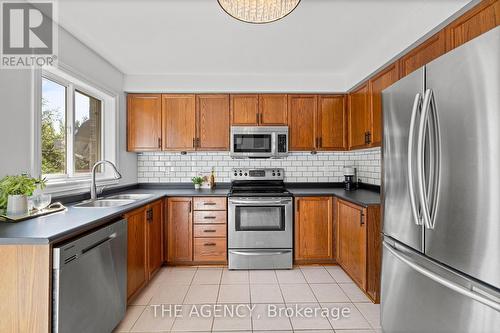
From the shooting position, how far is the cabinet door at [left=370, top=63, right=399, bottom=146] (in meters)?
2.44

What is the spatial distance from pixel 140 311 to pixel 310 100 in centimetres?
298

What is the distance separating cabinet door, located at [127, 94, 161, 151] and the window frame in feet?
0.78

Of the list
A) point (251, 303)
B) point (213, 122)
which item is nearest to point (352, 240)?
point (251, 303)

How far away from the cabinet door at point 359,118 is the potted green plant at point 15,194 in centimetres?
291

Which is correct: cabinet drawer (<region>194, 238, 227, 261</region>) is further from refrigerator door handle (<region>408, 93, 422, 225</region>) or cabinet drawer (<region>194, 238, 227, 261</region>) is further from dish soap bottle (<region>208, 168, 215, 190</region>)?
refrigerator door handle (<region>408, 93, 422, 225</region>)

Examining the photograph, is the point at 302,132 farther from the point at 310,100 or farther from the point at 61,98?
the point at 61,98

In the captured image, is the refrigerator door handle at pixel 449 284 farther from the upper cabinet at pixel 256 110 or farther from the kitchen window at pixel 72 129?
the kitchen window at pixel 72 129

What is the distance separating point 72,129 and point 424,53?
3109 millimetres

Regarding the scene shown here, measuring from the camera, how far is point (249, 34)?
2.33 metres

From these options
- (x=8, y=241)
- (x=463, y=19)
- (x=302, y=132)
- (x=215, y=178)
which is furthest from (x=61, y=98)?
(x=463, y=19)

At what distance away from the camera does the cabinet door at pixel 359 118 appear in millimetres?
2857

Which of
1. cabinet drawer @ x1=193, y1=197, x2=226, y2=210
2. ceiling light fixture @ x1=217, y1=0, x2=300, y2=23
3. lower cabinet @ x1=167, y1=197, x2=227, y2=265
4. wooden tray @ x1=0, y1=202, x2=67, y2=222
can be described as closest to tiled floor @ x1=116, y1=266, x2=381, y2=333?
lower cabinet @ x1=167, y1=197, x2=227, y2=265

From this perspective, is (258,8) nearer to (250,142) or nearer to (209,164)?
(250,142)

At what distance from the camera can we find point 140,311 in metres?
2.20
